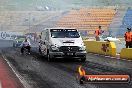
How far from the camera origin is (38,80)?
34.0 feet

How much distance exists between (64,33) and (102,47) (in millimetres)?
5737

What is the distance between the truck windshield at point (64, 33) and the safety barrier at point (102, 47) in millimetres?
4243

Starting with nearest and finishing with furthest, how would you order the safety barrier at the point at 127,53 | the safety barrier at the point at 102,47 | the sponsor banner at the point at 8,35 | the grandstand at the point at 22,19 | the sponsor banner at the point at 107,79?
the sponsor banner at the point at 107,79
the safety barrier at the point at 127,53
the safety barrier at the point at 102,47
the sponsor banner at the point at 8,35
the grandstand at the point at 22,19

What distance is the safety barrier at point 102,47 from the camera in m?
21.7

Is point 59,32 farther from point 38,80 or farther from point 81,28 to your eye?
point 81,28

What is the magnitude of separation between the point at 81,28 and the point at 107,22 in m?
5.35

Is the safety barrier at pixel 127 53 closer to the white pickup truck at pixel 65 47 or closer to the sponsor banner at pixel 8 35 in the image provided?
the white pickup truck at pixel 65 47

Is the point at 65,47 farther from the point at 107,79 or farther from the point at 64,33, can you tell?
the point at 107,79

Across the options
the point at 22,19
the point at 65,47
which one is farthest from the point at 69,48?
the point at 22,19

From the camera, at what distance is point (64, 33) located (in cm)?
1811

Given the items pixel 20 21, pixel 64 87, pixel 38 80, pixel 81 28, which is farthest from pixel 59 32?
pixel 20 21

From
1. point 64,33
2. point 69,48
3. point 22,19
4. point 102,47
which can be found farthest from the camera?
point 22,19

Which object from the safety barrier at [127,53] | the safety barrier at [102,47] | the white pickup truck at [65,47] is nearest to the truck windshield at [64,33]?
the white pickup truck at [65,47]

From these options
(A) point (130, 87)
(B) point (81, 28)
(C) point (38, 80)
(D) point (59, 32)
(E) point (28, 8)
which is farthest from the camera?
(E) point (28, 8)
